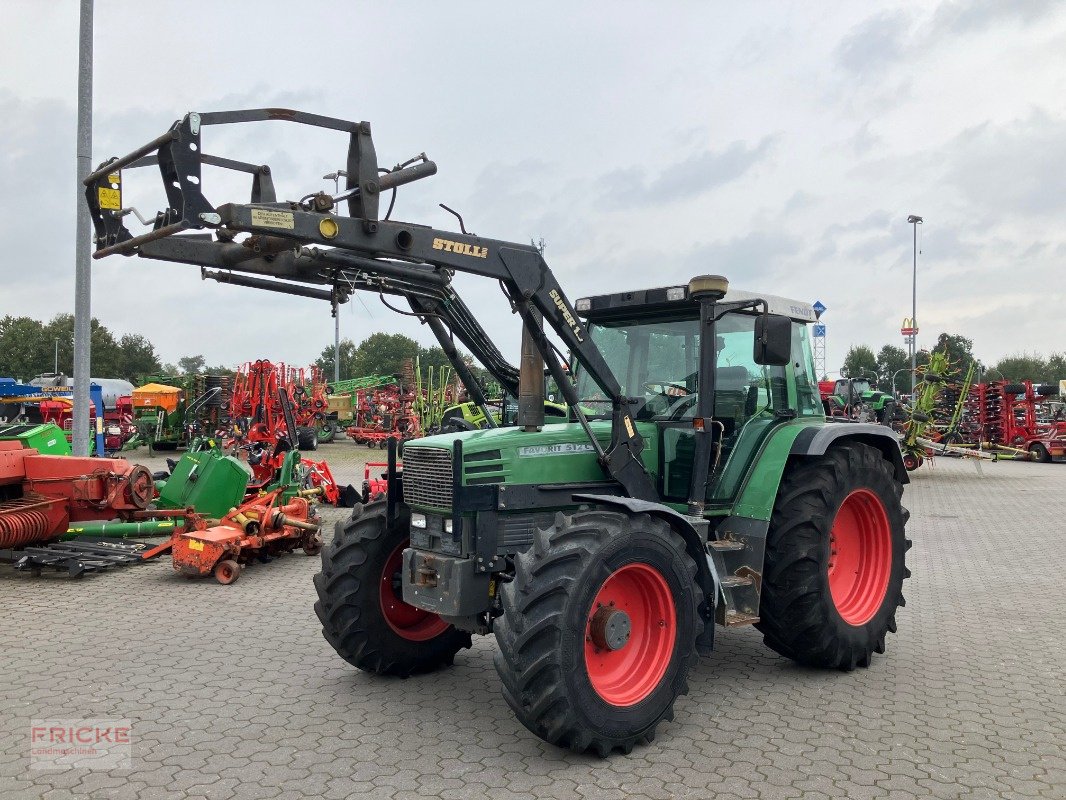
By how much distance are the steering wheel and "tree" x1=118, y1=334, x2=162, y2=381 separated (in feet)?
247

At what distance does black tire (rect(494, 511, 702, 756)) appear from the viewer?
154 inches

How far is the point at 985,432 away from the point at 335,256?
84.5ft

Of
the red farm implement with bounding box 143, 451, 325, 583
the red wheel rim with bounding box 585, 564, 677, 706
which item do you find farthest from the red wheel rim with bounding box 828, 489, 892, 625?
the red farm implement with bounding box 143, 451, 325, 583

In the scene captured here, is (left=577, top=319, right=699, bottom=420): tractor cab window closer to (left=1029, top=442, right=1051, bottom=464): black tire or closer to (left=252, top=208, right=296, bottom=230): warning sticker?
(left=252, top=208, right=296, bottom=230): warning sticker

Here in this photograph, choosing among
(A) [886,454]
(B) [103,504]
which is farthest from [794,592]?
(B) [103,504]

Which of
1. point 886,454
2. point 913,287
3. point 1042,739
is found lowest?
point 1042,739

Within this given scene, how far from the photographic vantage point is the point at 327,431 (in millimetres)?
31125

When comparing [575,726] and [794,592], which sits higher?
[794,592]

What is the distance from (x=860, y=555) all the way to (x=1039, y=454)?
2212cm

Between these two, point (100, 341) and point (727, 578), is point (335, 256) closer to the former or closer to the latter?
point (727, 578)

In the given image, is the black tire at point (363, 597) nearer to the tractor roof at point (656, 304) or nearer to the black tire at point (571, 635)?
the black tire at point (571, 635)

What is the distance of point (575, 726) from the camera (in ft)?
13.0

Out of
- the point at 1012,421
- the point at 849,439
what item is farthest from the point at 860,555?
the point at 1012,421

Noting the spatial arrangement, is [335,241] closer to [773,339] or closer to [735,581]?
[773,339]
